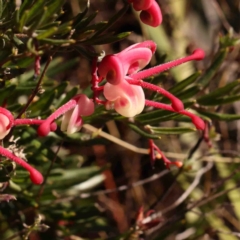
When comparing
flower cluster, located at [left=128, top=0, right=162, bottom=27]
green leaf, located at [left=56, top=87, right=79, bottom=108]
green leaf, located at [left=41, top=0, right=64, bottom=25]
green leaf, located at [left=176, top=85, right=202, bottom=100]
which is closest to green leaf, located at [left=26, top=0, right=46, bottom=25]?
green leaf, located at [left=41, top=0, right=64, bottom=25]

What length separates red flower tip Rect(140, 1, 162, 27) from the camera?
0.61 meters

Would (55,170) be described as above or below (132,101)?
below

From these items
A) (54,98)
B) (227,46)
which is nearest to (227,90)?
(227,46)

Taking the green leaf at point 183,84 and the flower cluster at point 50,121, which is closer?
the flower cluster at point 50,121

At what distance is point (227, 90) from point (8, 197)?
0.43 m

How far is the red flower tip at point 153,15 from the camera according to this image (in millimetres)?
609

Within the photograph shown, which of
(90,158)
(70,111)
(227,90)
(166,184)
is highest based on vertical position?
(70,111)

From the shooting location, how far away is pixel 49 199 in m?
0.95

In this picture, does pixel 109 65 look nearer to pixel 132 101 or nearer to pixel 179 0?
pixel 132 101

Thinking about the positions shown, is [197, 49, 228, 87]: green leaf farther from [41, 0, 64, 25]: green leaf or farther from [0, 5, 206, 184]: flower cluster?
[41, 0, 64, 25]: green leaf

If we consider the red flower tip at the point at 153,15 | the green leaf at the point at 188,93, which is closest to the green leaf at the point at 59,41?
the red flower tip at the point at 153,15

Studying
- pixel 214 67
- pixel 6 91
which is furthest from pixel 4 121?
pixel 214 67

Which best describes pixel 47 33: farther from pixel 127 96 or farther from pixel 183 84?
pixel 183 84

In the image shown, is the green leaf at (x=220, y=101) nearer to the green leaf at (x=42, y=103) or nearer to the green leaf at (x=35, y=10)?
the green leaf at (x=42, y=103)
